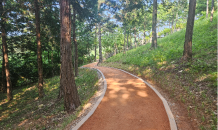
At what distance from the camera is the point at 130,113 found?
4719 millimetres

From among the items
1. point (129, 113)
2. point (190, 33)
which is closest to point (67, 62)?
point (129, 113)

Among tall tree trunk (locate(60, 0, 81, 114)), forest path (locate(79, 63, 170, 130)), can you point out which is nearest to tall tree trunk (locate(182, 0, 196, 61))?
forest path (locate(79, 63, 170, 130))

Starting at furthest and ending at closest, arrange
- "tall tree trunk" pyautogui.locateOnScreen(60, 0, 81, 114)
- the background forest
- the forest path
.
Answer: the background forest
"tall tree trunk" pyautogui.locateOnScreen(60, 0, 81, 114)
the forest path

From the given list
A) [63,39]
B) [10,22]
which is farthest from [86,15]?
[63,39]

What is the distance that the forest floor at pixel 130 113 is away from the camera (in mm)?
3986

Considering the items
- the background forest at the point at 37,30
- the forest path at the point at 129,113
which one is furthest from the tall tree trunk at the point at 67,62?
the background forest at the point at 37,30

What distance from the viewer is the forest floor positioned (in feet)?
13.1

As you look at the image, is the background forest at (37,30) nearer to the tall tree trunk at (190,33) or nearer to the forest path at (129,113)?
the tall tree trunk at (190,33)

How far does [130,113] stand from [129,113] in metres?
0.04

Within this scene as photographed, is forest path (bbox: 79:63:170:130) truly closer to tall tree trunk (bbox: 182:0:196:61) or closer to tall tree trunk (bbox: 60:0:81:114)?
tall tree trunk (bbox: 60:0:81:114)

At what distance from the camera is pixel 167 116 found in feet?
14.5

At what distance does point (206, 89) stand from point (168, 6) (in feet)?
44.2

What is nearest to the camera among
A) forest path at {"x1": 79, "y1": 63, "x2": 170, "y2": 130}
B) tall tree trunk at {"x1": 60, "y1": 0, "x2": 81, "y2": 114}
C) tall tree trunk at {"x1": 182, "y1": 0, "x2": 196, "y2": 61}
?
forest path at {"x1": 79, "y1": 63, "x2": 170, "y2": 130}

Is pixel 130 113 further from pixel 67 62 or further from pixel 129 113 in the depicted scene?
pixel 67 62
